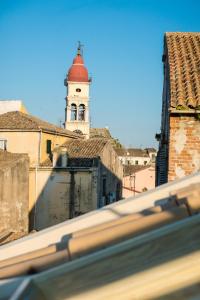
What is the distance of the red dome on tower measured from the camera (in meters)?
40.0

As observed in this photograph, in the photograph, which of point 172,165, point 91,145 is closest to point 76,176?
point 91,145

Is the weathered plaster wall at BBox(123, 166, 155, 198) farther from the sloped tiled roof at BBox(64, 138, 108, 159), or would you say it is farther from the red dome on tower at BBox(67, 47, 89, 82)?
the red dome on tower at BBox(67, 47, 89, 82)

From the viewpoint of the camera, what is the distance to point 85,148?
25984mm

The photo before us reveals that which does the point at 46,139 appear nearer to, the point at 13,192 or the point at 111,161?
the point at 111,161

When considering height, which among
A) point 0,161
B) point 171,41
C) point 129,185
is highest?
point 171,41

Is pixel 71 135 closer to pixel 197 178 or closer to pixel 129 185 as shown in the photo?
pixel 129 185

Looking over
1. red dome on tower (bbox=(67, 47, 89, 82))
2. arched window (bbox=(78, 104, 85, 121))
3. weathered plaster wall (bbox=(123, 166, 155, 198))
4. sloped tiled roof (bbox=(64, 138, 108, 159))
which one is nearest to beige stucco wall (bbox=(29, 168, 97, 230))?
sloped tiled roof (bbox=(64, 138, 108, 159))

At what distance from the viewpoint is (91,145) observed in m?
26.3

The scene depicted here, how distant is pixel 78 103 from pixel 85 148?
1306 cm

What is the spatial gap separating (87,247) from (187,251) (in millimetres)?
755

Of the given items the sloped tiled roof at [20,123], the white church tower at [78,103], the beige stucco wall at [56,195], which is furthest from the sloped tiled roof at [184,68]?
the white church tower at [78,103]

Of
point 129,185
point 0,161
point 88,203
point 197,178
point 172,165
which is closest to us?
point 197,178

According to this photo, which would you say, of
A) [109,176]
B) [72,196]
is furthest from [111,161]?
[72,196]

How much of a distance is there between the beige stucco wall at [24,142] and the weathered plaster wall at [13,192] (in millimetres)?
5657
